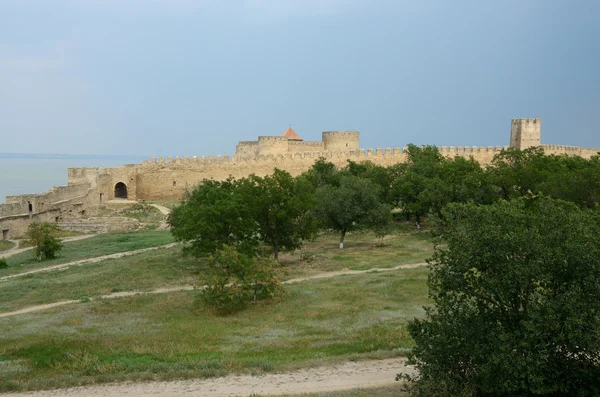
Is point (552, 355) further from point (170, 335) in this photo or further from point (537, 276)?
point (170, 335)

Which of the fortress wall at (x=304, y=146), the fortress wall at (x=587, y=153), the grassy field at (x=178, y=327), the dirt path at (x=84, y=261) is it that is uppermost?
the fortress wall at (x=304, y=146)

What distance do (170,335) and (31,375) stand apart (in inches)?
118

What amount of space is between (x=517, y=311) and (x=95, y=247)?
2189 cm

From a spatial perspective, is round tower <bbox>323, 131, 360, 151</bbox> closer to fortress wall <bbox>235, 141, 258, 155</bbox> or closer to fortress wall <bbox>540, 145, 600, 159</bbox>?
fortress wall <bbox>235, 141, 258, 155</bbox>

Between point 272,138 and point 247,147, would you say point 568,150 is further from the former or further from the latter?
point 247,147

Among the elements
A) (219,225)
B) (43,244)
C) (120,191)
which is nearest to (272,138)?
(120,191)

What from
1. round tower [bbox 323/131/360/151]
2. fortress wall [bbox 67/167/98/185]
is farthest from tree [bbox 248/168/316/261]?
round tower [bbox 323/131/360/151]

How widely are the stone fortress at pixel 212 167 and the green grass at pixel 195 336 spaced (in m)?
20.9

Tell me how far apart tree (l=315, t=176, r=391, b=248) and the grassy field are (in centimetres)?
411

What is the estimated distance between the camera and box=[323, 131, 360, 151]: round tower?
46750 mm

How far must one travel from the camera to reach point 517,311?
295 inches

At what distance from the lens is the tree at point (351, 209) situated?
25156mm

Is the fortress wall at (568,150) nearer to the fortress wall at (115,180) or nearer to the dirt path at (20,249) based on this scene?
the fortress wall at (115,180)

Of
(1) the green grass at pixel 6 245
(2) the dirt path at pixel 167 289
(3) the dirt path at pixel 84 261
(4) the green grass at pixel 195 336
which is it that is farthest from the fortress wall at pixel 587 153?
(1) the green grass at pixel 6 245
